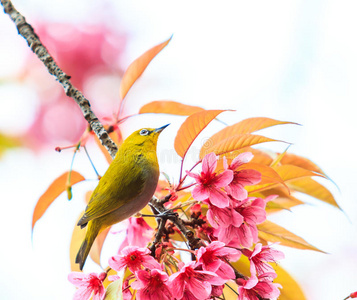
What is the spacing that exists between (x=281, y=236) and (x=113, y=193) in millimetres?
290

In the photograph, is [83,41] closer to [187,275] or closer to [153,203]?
[153,203]

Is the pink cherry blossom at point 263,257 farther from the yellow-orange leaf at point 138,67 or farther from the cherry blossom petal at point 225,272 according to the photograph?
the yellow-orange leaf at point 138,67

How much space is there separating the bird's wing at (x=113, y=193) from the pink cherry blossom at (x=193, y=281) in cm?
12

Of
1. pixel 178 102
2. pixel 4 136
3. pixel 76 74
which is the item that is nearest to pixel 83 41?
pixel 76 74

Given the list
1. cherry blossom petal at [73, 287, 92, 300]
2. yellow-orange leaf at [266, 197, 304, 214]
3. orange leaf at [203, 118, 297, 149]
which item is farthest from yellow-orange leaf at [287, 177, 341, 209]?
cherry blossom petal at [73, 287, 92, 300]

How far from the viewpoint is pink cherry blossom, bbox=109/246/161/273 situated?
516 mm

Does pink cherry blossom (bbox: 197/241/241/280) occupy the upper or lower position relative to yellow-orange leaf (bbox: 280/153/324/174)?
lower

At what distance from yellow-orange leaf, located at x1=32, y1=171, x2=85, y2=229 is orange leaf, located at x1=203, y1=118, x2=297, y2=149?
0.22 m

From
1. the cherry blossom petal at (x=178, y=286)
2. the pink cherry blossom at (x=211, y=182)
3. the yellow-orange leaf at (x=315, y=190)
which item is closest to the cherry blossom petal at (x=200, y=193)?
the pink cherry blossom at (x=211, y=182)

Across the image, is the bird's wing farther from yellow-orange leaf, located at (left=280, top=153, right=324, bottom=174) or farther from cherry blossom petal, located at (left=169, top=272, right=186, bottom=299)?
yellow-orange leaf, located at (left=280, top=153, right=324, bottom=174)

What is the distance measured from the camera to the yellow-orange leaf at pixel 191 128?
56cm

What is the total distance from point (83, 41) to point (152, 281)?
1167mm

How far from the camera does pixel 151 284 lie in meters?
0.51

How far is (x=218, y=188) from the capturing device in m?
0.56
